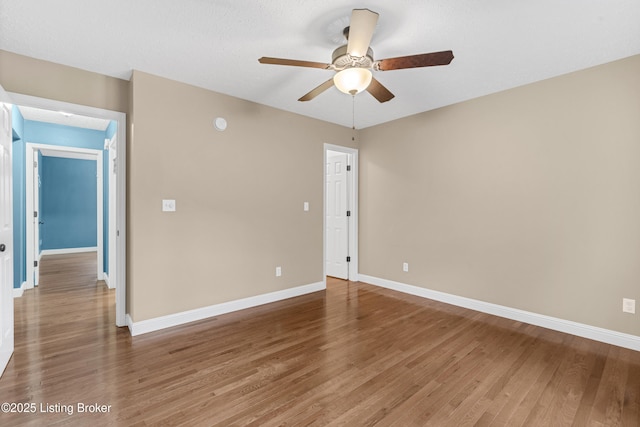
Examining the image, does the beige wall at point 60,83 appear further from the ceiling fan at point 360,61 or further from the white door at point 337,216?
the white door at point 337,216

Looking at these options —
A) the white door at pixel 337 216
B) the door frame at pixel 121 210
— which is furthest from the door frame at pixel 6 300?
the white door at pixel 337 216

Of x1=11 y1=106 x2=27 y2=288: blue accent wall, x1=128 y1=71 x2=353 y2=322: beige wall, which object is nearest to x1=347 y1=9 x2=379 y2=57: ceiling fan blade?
x1=128 y1=71 x2=353 y2=322: beige wall

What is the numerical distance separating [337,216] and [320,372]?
3133mm

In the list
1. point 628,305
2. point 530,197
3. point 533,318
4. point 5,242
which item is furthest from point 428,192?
point 5,242

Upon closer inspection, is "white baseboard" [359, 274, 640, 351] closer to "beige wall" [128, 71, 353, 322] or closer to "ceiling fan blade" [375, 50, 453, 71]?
"beige wall" [128, 71, 353, 322]

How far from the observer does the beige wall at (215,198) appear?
9.59ft

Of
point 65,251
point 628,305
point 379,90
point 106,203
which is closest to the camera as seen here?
point 379,90

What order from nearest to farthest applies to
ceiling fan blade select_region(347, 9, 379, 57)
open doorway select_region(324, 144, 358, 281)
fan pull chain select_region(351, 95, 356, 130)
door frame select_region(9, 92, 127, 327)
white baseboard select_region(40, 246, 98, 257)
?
ceiling fan blade select_region(347, 9, 379, 57) → door frame select_region(9, 92, 127, 327) → fan pull chain select_region(351, 95, 356, 130) → open doorway select_region(324, 144, 358, 281) → white baseboard select_region(40, 246, 98, 257)

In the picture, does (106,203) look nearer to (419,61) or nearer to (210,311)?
(210,311)

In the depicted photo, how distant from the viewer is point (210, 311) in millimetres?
3350

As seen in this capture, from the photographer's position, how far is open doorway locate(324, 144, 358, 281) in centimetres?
491

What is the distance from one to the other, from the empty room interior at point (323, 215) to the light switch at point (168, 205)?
0.09 feet

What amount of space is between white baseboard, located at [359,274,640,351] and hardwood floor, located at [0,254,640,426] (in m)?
0.09

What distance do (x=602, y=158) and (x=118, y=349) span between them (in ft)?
15.4
